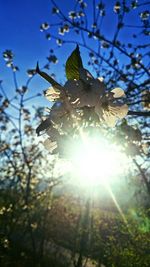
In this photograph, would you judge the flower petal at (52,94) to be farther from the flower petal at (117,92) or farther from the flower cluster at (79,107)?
the flower petal at (117,92)

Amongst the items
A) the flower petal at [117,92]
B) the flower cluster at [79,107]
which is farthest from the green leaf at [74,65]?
the flower petal at [117,92]

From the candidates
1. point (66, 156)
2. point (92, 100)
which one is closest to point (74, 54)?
point (92, 100)

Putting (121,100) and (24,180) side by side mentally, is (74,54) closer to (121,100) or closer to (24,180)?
(121,100)

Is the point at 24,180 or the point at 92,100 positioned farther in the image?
the point at 24,180

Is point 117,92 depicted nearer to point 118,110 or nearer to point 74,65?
point 118,110

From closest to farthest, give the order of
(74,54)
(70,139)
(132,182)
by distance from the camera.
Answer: (74,54) → (70,139) → (132,182)

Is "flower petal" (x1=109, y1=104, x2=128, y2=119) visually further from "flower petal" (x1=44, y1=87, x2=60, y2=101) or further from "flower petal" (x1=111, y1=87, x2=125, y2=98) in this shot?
"flower petal" (x1=44, y1=87, x2=60, y2=101)

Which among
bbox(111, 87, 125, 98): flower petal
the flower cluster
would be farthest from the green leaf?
bbox(111, 87, 125, 98): flower petal

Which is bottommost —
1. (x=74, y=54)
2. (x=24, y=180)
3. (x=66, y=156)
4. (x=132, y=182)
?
(x=66, y=156)
